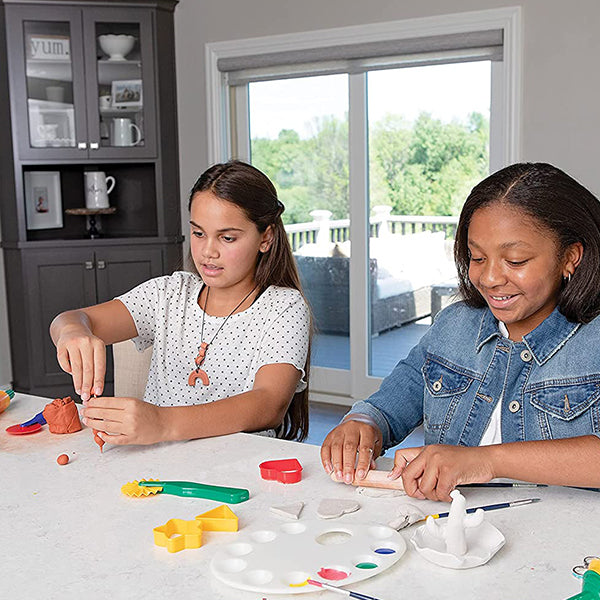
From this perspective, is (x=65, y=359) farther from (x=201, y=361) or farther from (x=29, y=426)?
(x=201, y=361)

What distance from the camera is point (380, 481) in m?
1.24

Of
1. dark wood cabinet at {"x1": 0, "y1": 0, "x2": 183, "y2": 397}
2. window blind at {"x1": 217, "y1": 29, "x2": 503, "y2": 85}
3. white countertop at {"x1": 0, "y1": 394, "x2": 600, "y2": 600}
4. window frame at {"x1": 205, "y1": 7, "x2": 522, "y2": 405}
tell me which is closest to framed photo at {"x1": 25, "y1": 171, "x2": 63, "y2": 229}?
dark wood cabinet at {"x1": 0, "y1": 0, "x2": 183, "y2": 397}

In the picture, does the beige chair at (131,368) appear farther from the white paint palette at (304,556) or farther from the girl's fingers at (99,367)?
the white paint palette at (304,556)

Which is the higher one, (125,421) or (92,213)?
(92,213)

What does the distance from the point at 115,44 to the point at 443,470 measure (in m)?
3.81

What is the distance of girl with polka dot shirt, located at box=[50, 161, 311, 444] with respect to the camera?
1.74 m

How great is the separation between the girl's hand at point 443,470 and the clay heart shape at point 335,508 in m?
0.09

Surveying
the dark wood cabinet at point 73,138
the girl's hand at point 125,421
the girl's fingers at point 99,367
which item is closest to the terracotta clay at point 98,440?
the girl's hand at point 125,421

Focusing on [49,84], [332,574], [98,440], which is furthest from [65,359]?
[49,84]

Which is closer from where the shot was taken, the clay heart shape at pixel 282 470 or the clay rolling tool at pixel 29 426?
the clay heart shape at pixel 282 470

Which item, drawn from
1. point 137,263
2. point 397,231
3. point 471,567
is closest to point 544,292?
point 471,567

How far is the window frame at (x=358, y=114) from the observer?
3.73 m

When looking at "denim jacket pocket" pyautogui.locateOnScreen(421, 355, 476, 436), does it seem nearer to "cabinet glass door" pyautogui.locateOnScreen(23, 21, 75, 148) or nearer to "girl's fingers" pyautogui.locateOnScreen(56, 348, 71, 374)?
"girl's fingers" pyautogui.locateOnScreen(56, 348, 71, 374)

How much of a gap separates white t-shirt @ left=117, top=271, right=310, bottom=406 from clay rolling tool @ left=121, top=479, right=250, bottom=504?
543 mm
